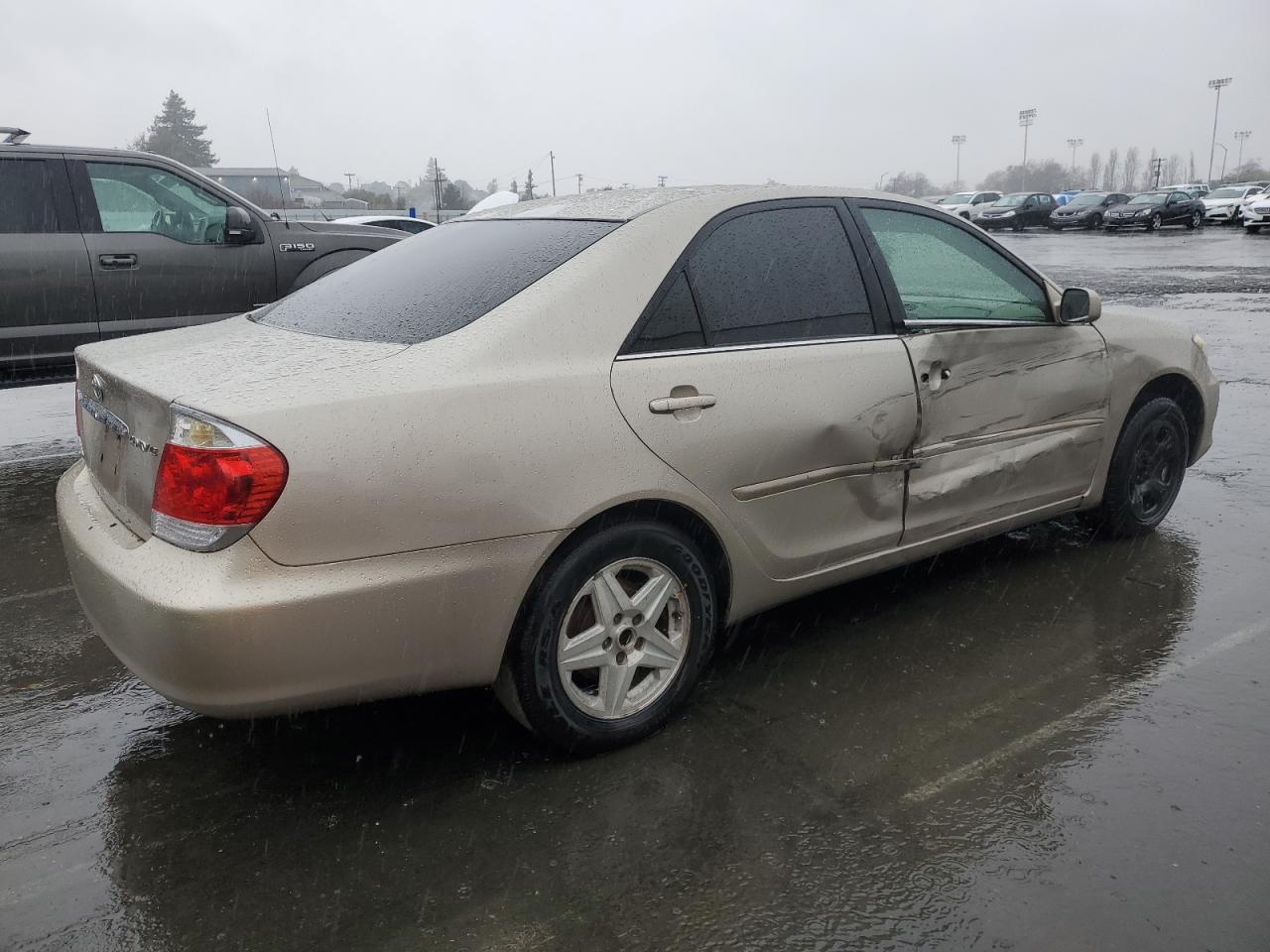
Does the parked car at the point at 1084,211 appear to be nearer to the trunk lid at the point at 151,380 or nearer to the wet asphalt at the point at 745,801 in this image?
the wet asphalt at the point at 745,801

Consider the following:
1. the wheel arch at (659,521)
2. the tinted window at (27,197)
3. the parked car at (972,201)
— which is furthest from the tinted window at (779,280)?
the parked car at (972,201)

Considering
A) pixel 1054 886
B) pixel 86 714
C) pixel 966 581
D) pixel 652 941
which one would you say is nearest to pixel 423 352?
pixel 652 941

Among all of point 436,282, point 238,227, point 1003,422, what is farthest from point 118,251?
point 1003,422

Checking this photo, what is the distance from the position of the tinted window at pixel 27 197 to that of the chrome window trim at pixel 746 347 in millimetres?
5124

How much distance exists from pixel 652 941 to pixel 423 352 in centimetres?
155

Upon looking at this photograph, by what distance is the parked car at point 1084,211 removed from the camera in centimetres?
4319

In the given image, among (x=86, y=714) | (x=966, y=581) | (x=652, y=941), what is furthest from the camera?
(x=966, y=581)

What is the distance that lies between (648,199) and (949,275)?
125 cm

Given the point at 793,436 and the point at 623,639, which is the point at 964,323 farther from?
the point at 623,639

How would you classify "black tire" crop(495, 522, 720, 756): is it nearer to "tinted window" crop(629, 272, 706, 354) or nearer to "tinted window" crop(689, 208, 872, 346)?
"tinted window" crop(629, 272, 706, 354)

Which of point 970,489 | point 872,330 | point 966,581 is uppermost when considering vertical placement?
point 872,330

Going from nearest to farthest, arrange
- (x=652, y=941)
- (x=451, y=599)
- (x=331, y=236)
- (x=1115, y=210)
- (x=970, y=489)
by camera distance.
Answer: (x=652, y=941), (x=451, y=599), (x=970, y=489), (x=331, y=236), (x=1115, y=210)

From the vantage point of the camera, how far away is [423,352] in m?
2.81

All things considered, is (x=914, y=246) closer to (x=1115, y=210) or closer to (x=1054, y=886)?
(x=1054, y=886)
